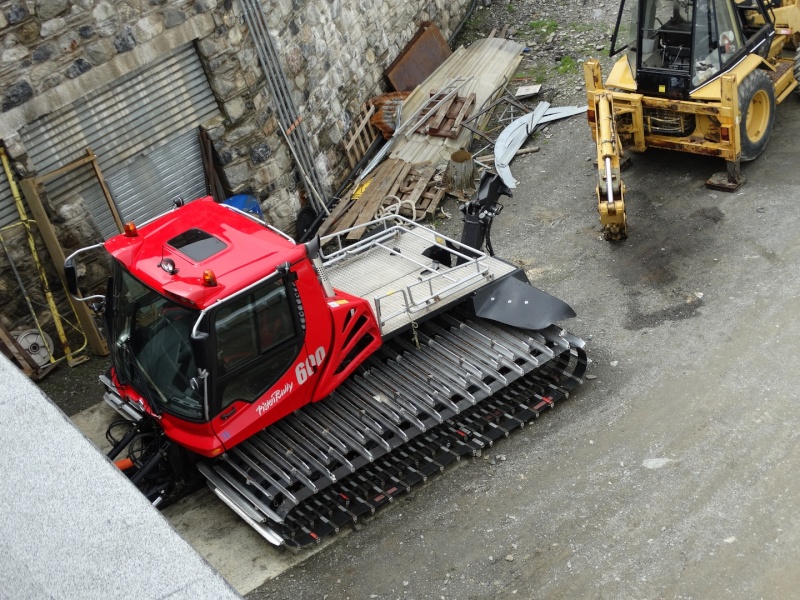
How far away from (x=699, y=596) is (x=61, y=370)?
6.41 m

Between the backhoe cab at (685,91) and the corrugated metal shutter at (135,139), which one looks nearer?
the corrugated metal shutter at (135,139)

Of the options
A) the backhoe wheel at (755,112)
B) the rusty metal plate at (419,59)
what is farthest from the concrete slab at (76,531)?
the rusty metal plate at (419,59)

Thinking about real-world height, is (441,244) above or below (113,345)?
below

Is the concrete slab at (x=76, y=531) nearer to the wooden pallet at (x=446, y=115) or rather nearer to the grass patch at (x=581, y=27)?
the wooden pallet at (x=446, y=115)

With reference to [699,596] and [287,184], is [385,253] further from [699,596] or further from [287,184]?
[699,596]

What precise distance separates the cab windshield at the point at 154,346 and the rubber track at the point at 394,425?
686mm

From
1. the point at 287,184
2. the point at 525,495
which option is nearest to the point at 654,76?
the point at 287,184

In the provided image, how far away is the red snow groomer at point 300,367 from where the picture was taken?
22.5ft

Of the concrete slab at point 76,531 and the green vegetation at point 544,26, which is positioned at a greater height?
the concrete slab at point 76,531

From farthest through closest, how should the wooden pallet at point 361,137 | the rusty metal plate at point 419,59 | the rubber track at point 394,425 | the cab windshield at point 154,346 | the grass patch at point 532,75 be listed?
the grass patch at point 532,75, the rusty metal plate at point 419,59, the wooden pallet at point 361,137, the rubber track at point 394,425, the cab windshield at point 154,346

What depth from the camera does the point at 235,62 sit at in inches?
409

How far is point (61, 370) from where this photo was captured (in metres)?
9.52

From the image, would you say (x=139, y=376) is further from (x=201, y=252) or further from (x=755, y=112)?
(x=755, y=112)

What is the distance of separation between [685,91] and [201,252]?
6.05 metres
